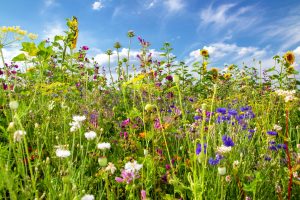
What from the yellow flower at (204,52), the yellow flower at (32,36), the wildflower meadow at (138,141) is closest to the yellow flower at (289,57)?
the wildflower meadow at (138,141)

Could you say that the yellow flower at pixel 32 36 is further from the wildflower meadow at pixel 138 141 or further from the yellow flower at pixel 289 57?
the yellow flower at pixel 289 57

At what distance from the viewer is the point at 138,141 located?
111 inches

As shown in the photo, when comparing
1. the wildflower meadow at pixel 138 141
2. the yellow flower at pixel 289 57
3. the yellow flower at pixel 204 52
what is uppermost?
the yellow flower at pixel 204 52

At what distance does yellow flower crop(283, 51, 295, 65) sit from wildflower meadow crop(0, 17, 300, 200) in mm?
17

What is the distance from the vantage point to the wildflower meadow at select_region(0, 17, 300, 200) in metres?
1.66

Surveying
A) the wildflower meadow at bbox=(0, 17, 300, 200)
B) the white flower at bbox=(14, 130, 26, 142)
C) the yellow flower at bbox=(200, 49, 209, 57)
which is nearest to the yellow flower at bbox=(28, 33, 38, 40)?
the wildflower meadow at bbox=(0, 17, 300, 200)

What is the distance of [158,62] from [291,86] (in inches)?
109

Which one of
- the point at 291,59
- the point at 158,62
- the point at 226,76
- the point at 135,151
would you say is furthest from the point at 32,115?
the point at 226,76

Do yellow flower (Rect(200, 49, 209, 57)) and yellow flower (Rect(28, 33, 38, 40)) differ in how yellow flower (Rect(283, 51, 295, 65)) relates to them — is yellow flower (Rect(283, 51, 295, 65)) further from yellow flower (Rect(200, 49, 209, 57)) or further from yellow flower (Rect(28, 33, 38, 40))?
yellow flower (Rect(28, 33, 38, 40))

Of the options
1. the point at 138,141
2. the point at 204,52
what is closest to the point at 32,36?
the point at 138,141

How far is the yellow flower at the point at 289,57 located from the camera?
5.54 m

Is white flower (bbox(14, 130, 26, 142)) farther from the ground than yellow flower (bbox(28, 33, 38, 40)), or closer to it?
closer to it

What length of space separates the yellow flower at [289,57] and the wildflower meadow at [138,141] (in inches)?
0.7

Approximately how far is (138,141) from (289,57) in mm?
3891
